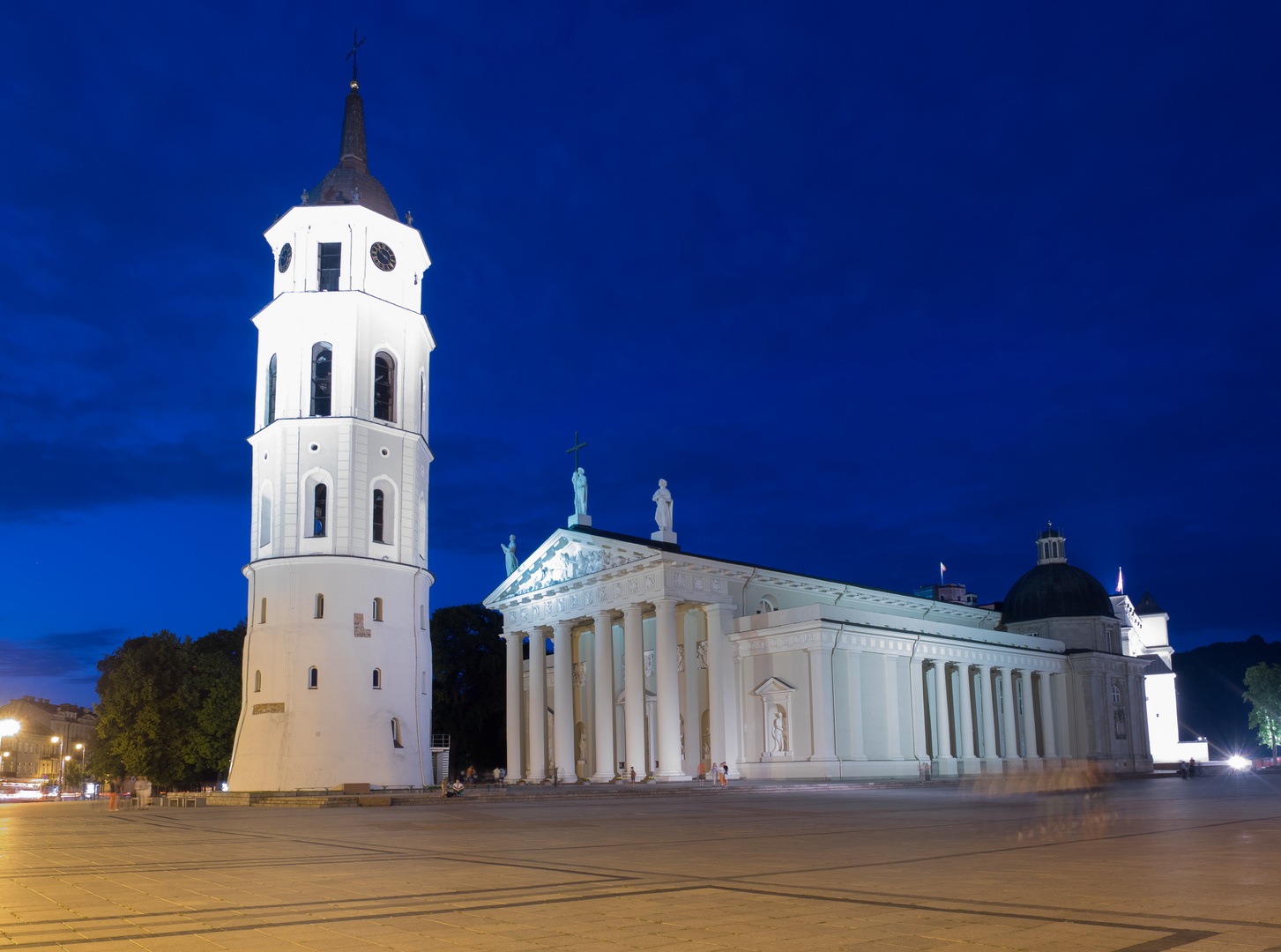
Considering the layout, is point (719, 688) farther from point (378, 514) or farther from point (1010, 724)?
point (1010, 724)

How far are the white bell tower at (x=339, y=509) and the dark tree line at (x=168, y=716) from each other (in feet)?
63.3

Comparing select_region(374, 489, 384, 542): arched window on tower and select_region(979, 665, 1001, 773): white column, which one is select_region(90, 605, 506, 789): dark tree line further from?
select_region(979, 665, 1001, 773): white column

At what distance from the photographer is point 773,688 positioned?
4797 cm

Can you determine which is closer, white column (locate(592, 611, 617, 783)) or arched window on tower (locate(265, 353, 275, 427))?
arched window on tower (locate(265, 353, 275, 427))

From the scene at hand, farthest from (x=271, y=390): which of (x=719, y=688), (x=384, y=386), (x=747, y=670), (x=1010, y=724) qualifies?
(x=1010, y=724)

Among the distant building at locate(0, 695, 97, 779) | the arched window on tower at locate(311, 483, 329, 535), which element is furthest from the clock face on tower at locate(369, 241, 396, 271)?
the distant building at locate(0, 695, 97, 779)

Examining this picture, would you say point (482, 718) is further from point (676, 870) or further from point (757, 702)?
point (676, 870)

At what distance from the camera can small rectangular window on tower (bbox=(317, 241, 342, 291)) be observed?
4322 cm

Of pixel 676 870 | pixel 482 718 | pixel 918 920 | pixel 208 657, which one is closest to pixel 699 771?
pixel 482 718

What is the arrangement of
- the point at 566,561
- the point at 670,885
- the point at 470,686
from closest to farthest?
the point at 670,885, the point at 566,561, the point at 470,686

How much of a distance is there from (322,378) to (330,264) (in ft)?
15.9

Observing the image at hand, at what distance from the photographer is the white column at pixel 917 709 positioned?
50781 millimetres

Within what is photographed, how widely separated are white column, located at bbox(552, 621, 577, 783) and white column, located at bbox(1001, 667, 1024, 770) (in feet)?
80.2

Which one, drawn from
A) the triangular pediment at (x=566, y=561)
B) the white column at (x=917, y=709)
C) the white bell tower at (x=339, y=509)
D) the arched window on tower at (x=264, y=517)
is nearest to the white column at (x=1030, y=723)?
the white column at (x=917, y=709)
